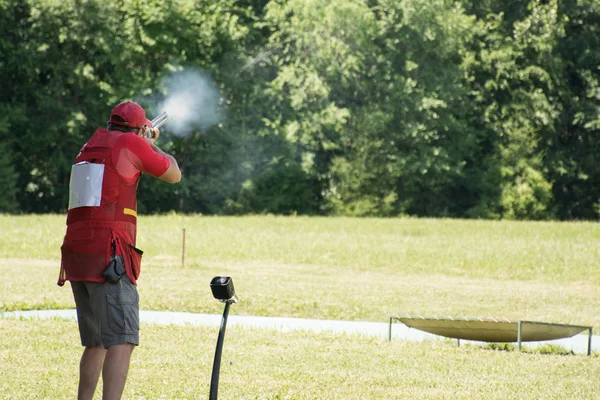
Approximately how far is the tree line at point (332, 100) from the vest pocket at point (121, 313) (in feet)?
96.4

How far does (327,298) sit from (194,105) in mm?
24665

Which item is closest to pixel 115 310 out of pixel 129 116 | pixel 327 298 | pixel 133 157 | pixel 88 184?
pixel 88 184

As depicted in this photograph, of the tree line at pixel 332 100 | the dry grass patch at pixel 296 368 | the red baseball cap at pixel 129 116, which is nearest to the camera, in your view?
the red baseball cap at pixel 129 116

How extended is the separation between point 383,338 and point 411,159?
2785 cm

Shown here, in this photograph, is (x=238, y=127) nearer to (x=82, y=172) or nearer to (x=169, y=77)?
(x=169, y=77)

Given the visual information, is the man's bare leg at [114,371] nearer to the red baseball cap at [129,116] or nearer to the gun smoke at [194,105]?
the red baseball cap at [129,116]

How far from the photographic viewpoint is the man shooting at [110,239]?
4875mm

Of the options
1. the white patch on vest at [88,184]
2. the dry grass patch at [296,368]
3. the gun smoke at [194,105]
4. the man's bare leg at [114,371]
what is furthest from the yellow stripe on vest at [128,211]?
the gun smoke at [194,105]

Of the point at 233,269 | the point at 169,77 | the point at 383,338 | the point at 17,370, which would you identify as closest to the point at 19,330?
the point at 17,370

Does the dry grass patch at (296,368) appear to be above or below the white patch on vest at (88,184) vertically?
below

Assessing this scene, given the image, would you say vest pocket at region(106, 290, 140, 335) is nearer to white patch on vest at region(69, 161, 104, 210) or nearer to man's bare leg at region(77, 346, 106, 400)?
man's bare leg at region(77, 346, 106, 400)

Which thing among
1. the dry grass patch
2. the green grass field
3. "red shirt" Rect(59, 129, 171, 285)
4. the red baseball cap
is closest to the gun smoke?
the green grass field

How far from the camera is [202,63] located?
118ft

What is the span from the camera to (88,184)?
4.91 metres
